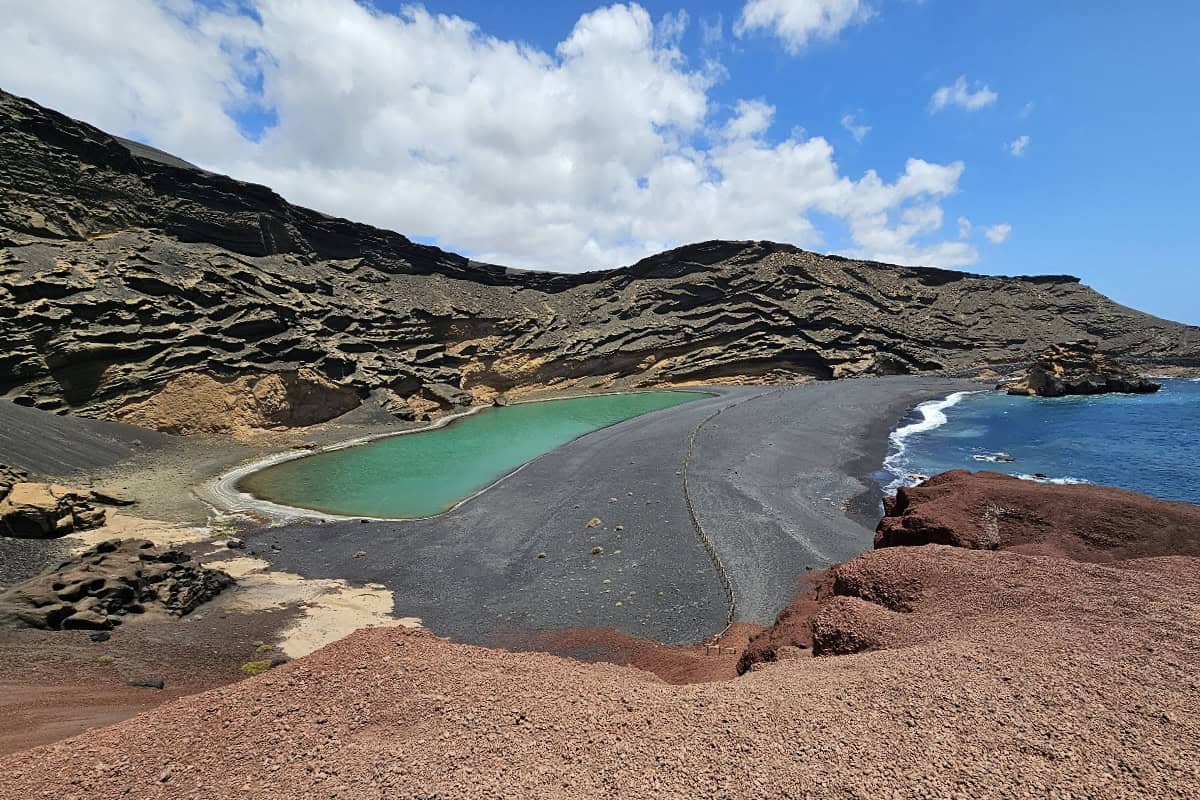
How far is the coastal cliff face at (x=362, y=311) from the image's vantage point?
1246 inches

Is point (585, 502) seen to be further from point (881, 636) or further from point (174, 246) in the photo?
point (174, 246)

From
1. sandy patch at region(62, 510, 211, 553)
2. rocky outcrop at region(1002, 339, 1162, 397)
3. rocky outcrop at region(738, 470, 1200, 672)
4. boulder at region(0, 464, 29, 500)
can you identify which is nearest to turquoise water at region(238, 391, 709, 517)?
sandy patch at region(62, 510, 211, 553)

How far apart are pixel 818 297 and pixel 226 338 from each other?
64.9 metres

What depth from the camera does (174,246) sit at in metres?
38.1

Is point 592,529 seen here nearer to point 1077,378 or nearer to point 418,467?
point 418,467

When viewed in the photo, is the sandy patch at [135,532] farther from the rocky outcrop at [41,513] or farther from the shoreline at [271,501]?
the shoreline at [271,501]

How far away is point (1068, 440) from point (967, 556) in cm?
3269

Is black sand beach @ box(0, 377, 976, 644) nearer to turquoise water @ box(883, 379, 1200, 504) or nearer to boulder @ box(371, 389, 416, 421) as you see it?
turquoise water @ box(883, 379, 1200, 504)

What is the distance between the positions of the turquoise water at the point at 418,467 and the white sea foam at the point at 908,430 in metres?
18.6

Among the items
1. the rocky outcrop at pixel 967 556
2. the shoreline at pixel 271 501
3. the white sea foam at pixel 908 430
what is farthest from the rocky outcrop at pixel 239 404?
the rocky outcrop at pixel 967 556

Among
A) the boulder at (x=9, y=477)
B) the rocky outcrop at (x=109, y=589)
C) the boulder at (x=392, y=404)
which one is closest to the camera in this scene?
the rocky outcrop at (x=109, y=589)

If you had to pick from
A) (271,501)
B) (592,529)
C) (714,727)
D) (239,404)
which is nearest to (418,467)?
(271,501)

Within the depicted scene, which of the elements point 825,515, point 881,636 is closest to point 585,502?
point 825,515

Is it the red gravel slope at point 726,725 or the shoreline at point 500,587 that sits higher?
the red gravel slope at point 726,725
